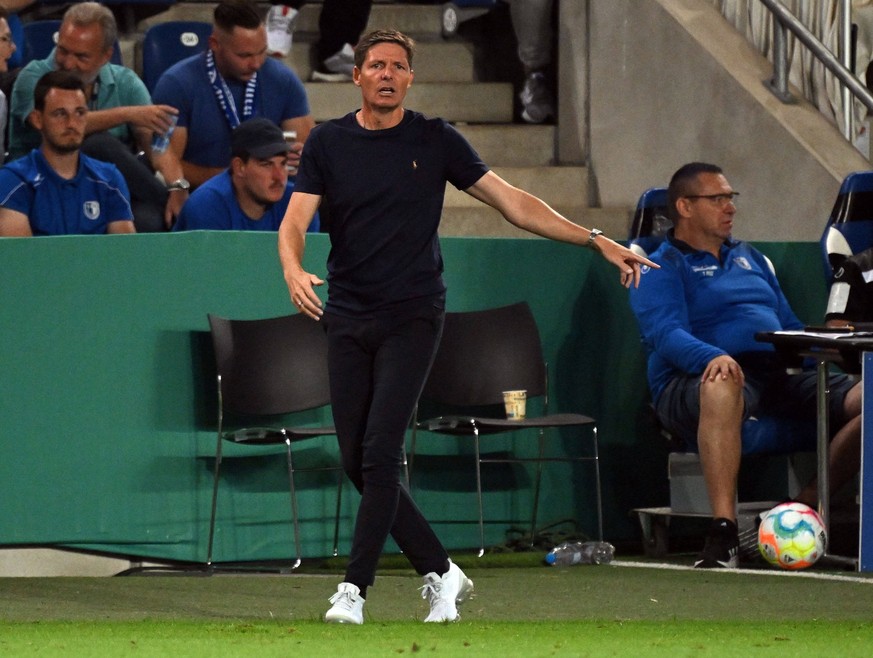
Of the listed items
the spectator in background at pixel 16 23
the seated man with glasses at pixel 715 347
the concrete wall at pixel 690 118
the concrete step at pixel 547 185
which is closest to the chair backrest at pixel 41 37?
the spectator in background at pixel 16 23

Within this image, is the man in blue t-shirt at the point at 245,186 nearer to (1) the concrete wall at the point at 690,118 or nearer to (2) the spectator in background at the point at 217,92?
(2) the spectator in background at the point at 217,92

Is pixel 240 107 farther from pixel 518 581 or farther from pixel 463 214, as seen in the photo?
pixel 518 581

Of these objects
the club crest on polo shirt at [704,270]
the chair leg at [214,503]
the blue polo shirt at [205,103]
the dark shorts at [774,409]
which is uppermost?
the blue polo shirt at [205,103]

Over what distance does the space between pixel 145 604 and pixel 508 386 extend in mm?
2484

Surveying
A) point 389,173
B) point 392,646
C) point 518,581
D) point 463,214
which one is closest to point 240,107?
point 463,214

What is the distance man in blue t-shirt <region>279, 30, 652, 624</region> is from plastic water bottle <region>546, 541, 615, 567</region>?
7.56 ft

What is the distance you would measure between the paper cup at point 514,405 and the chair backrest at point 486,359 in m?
0.15

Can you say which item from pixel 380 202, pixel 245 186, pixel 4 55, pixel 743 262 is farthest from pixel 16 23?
pixel 380 202

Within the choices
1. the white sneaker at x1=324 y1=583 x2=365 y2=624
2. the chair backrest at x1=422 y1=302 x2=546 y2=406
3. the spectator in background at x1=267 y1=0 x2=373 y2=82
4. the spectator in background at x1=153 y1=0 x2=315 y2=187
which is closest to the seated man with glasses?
the chair backrest at x1=422 y1=302 x2=546 y2=406

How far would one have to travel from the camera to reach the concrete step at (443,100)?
1073 cm

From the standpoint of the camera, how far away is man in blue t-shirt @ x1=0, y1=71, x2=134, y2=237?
7.96 m

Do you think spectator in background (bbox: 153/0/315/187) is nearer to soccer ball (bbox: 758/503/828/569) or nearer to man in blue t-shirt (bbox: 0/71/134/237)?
man in blue t-shirt (bbox: 0/71/134/237)

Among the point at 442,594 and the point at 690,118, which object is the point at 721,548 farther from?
the point at 690,118

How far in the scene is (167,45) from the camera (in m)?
10.3
